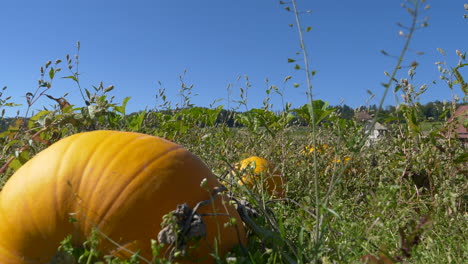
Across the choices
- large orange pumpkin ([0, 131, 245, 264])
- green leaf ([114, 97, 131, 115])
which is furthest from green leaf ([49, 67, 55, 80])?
large orange pumpkin ([0, 131, 245, 264])

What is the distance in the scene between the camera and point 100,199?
4.70ft

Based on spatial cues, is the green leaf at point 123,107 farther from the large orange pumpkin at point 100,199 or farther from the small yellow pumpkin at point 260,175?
the large orange pumpkin at point 100,199

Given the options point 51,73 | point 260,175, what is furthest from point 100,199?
point 51,73

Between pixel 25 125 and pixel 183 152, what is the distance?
5.16 feet

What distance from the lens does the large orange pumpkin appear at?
141 cm

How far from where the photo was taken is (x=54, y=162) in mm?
1534

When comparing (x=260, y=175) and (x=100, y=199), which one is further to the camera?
(x=260, y=175)

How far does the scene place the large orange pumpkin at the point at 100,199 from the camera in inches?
55.5

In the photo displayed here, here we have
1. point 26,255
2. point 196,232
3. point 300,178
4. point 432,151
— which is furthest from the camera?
point 300,178

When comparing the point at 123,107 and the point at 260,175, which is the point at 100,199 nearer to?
the point at 260,175

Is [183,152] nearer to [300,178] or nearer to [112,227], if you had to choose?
[112,227]

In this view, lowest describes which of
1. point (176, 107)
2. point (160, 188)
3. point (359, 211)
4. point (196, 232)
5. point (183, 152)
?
point (359, 211)

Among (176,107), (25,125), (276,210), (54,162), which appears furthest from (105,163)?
(176,107)

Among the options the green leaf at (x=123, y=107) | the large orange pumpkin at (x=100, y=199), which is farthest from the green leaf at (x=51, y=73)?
the large orange pumpkin at (x=100, y=199)
